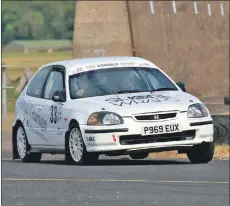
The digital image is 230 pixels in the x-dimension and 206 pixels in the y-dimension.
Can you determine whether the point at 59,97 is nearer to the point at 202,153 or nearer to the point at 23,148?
the point at 23,148

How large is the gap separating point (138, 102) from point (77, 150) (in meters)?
1.01

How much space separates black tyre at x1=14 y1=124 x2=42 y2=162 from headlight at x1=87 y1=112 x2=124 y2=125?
6.98 feet

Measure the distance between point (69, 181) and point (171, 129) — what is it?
254 cm

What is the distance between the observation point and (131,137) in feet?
54.2

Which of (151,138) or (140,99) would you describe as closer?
(151,138)

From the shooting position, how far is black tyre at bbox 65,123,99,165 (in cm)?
1675

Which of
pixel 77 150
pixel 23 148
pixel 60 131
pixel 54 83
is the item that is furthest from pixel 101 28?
pixel 77 150

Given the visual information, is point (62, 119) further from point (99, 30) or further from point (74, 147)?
point (99, 30)

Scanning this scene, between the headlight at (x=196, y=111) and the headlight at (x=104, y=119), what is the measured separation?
93 centimetres

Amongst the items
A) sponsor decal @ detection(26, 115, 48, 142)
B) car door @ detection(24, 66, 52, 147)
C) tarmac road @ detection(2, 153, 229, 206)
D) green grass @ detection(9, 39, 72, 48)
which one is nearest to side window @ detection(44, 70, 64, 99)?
car door @ detection(24, 66, 52, 147)

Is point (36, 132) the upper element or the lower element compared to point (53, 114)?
lower

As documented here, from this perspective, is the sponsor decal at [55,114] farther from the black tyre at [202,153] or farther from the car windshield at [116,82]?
the black tyre at [202,153]

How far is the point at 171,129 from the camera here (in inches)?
655

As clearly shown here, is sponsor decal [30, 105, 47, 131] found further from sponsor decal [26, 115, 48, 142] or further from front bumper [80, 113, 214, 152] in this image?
front bumper [80, 113, 214, 152]
